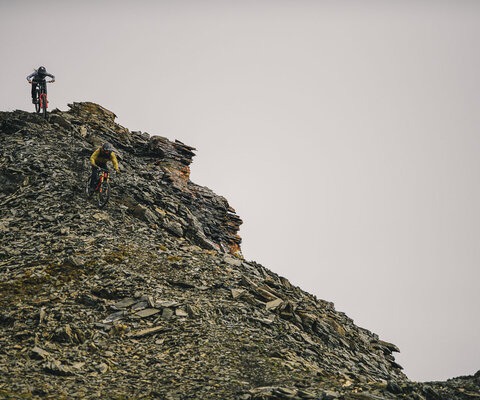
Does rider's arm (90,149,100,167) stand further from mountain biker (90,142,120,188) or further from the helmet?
the helmet

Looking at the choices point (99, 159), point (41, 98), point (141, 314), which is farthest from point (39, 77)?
point (141, 314)

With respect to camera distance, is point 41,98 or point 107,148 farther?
point 41,98

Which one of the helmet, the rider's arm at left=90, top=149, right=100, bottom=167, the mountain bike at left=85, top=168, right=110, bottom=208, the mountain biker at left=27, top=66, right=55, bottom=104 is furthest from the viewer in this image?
the mountain biker at left=27, top=66, right=55, bottom=104

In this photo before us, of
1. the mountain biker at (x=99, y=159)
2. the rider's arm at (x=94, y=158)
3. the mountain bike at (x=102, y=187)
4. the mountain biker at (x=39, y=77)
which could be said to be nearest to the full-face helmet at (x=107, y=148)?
the mountain biker at (x=99, y=159)

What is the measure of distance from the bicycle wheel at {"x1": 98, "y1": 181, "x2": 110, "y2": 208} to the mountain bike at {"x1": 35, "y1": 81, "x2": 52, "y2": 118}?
1215cm

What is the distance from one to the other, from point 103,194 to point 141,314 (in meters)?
11.6

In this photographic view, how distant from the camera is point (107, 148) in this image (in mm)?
25453

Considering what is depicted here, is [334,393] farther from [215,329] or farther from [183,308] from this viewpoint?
[183,308]

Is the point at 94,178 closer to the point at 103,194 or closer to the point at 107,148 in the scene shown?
the point at 103,194

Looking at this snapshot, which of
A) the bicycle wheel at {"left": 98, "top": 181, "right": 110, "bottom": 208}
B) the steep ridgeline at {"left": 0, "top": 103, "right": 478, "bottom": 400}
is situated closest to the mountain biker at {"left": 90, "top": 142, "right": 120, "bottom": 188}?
the bicycle wheel at {"left": 98, "top": 181, "right": 110, "bottom": 208}

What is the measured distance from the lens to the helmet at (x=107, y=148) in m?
25.5

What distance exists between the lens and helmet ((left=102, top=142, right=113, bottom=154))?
83.6 ft

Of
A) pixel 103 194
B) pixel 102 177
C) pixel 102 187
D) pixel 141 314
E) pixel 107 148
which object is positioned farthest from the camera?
pixel 103 194

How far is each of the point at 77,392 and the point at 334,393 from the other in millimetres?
6730
